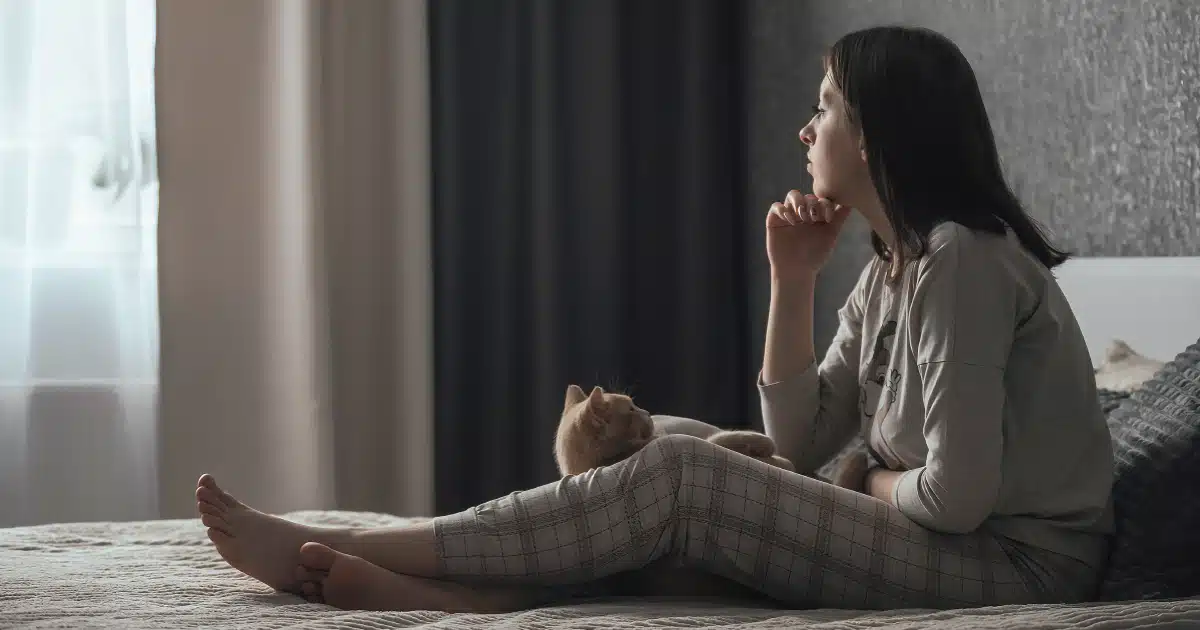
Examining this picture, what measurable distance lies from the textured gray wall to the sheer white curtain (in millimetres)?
1701

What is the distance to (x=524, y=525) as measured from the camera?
1348 mm

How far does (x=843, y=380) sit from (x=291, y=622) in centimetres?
90

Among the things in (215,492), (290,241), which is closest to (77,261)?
(290,241)

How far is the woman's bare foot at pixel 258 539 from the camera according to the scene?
4.58ft

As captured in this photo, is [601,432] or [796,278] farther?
[796,278]

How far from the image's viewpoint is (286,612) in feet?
4.22

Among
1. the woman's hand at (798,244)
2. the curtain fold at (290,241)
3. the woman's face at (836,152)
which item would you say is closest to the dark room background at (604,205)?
the curtain fold at (290,241)

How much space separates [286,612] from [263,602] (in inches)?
2.9

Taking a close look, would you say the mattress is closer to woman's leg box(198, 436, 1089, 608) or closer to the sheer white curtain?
woman's leg box(198, 436, 1089, 608)

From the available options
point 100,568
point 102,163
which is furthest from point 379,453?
point 100,568

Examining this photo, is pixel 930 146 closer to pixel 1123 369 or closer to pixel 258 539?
pixel 1123 369

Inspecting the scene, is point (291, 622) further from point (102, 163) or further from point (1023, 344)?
point (102, 163)

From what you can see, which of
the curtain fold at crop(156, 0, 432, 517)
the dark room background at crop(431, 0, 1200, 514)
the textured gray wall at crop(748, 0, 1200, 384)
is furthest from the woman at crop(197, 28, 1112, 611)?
the curtain fold at crop(156, 0, 432, 517)

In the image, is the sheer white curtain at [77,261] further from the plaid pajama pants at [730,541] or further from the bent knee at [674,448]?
the bent knee at [674,448]
